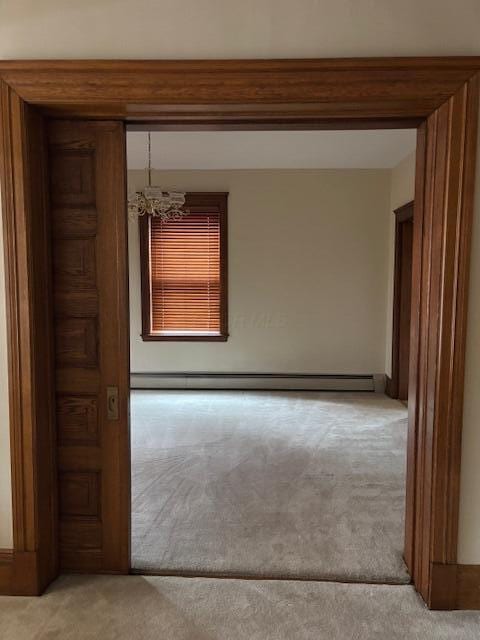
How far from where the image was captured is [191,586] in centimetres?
227

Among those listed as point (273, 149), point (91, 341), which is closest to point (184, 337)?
point (273, 149)

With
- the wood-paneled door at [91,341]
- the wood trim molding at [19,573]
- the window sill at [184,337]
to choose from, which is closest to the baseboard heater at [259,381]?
the window sill at [184,337]

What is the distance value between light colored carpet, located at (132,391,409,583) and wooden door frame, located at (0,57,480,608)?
51cm

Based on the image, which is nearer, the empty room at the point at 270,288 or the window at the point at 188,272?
the empty room at the point at 270,288

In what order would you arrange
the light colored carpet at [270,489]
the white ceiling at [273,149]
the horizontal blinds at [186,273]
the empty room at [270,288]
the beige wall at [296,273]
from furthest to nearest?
1. the horizontal blinds at [186,273]
2. the beige wall at [296,273]
3. the empty room at [270,288]
4. the white ceiling at [273,149]
5. the light colored carpet at [270,489]

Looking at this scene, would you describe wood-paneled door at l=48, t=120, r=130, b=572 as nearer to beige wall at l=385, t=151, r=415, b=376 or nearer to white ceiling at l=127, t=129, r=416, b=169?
white ceiling at l=127, t=129, r=416, b=169

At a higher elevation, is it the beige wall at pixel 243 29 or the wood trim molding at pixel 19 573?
the beige wall at pixel 243 29

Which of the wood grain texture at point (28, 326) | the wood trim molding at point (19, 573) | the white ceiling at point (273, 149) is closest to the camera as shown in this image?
the wood grain texture at point (28, 326)

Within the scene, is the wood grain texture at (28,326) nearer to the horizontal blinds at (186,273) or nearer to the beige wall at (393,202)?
the horizontal blinds at (186,273)

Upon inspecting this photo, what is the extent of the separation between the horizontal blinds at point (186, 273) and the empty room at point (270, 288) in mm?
13

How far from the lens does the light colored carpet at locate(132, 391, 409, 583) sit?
8.13 feet

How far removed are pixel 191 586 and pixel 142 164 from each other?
4.68 metres

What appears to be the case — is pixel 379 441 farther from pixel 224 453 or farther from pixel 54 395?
pixel 54 395

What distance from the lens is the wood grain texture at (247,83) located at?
6.27 ft
